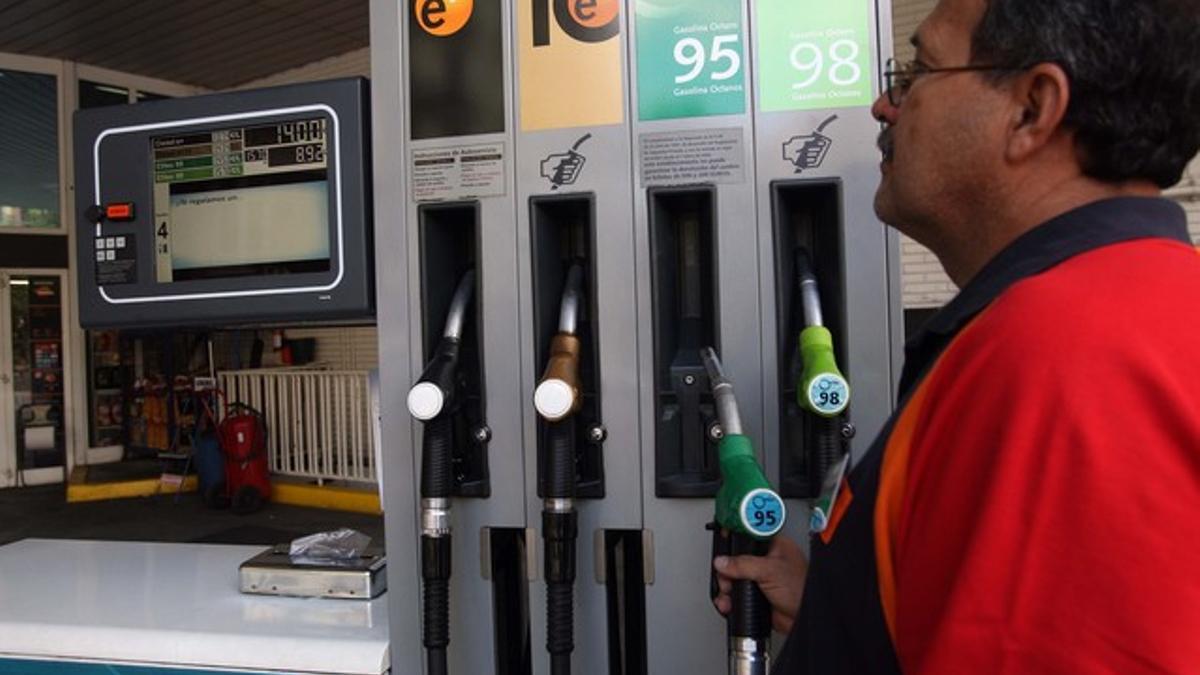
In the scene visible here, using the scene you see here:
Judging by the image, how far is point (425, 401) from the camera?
141 cm

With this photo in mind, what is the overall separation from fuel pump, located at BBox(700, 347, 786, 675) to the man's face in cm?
40

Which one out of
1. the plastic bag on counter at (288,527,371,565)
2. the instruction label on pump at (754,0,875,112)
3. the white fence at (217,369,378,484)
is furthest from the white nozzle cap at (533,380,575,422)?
the white fence at (217,369,378,484)

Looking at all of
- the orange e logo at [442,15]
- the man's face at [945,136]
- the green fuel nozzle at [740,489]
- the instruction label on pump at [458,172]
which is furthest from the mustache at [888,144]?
the orange e logo at [442,15]

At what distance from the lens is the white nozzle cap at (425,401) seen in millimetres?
1406

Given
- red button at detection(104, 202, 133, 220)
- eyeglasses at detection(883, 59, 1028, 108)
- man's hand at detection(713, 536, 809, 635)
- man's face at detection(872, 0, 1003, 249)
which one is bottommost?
man's hand at detection(713, 536, 809, 635)

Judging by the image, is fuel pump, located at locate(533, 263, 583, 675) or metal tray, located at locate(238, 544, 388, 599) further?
metal tray, located at locate(238, 544, 388, 599)

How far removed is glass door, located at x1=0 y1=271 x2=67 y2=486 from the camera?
403 inches

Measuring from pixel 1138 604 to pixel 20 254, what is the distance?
11.8 metres

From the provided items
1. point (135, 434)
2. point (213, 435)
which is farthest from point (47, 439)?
point (213, 435)

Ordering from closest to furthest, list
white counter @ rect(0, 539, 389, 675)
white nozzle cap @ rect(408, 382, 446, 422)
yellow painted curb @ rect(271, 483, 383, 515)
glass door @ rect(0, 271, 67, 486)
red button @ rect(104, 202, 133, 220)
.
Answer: white nozzle cap @ rect(408, 382, 446, 422) < white counter @ rect(0, 539, 389, 675) < red button @ rect(104, 202, 133, 220) < yellow painted curb @ rect(271, 483, 383, 515) < glass door @ rect(0, 271, 67, 486)

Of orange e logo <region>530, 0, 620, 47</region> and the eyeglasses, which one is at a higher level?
orange e logo <region>530, 0, 620, 47</region>

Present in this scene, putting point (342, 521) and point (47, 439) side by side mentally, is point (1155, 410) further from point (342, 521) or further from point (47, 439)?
point (47, 439)

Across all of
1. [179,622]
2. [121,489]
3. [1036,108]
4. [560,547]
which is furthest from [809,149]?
[121,489]

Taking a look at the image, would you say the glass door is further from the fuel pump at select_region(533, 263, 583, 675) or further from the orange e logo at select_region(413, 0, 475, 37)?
the fuel pump at select_region(533, 263, 583, 675)
